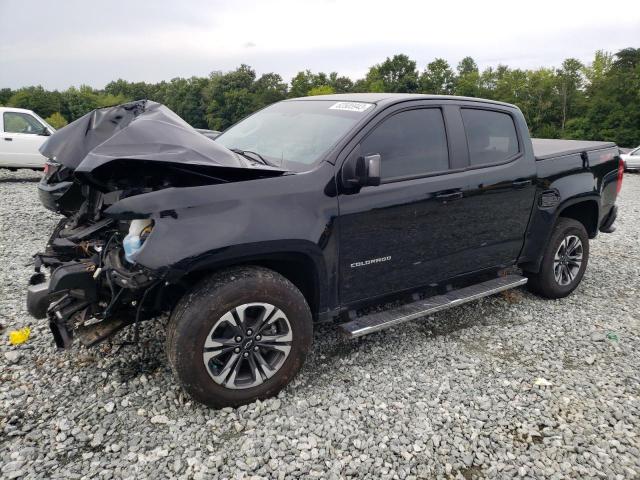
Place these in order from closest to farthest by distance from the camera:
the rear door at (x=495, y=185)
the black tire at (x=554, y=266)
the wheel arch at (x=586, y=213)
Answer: the rear door at (x=495, y=185) < the black tire at (x=554, y=266) < the wheel arch at (x=586, y=213)

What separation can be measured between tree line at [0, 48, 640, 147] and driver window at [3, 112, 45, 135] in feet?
59.7

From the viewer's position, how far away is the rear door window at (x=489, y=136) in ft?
12.1

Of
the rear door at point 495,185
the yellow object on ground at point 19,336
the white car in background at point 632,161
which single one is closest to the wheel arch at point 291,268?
the rear door at point 495,185

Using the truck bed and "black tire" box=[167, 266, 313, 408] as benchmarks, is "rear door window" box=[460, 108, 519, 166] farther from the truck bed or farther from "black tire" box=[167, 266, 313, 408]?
"black tire" box=[167, 266, 313, 408]

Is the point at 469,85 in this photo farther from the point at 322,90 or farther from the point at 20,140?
the point at 20,140

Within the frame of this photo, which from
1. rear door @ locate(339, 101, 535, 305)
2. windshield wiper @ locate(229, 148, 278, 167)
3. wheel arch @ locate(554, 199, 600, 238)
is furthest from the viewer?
wheel arch @ locate(554, 199, 600, 238)

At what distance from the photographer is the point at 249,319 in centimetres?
279

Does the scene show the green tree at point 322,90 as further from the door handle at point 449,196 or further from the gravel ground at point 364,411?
the gravel ground at point 364,411

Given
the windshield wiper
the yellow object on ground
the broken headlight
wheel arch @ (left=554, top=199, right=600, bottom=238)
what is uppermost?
the windshield wiper

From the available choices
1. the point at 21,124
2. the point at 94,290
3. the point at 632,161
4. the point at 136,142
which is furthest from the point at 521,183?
the point at 632,161

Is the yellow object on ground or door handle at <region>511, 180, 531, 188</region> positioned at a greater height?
door handle at <region>511, 180, 531, 188</region>

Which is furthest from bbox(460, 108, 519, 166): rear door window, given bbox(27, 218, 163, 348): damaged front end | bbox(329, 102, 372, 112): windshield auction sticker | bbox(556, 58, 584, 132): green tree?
bbox(556, 58, 584, 132): green tree

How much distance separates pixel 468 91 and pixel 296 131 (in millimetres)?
54818

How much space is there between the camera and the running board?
10.3 ft
